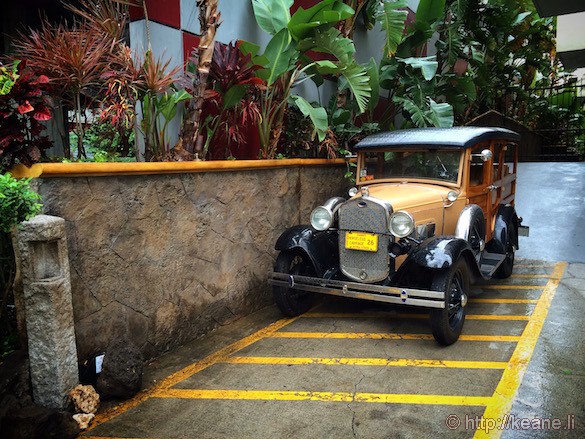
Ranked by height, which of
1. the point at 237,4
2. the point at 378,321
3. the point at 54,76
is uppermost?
the point at 237,4

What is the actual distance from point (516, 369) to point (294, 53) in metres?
4.02

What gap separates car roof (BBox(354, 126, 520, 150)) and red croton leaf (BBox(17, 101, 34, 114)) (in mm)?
3664

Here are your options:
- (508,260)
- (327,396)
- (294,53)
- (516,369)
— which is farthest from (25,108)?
(508,260)

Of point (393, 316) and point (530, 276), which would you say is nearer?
point (393, 316)

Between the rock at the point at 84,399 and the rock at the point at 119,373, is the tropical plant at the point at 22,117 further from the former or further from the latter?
the rock at the point at 84,399

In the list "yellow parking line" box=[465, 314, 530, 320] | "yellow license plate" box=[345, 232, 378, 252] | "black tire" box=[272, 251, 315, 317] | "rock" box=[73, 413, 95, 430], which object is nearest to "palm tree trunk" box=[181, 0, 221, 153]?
"black tire" box=[272, 251, 315, 317]

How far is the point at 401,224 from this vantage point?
432 centimetres

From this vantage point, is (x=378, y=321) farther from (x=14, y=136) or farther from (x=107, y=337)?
(x=14, y=136)

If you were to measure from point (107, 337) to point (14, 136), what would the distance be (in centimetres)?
167

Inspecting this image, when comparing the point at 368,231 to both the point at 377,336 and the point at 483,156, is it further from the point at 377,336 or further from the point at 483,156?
the point at 483,156

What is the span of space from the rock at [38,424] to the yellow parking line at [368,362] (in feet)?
4.77

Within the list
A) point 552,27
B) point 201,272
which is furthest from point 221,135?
point 552,27

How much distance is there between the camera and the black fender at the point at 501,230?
19.2 feet

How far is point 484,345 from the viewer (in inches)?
172
